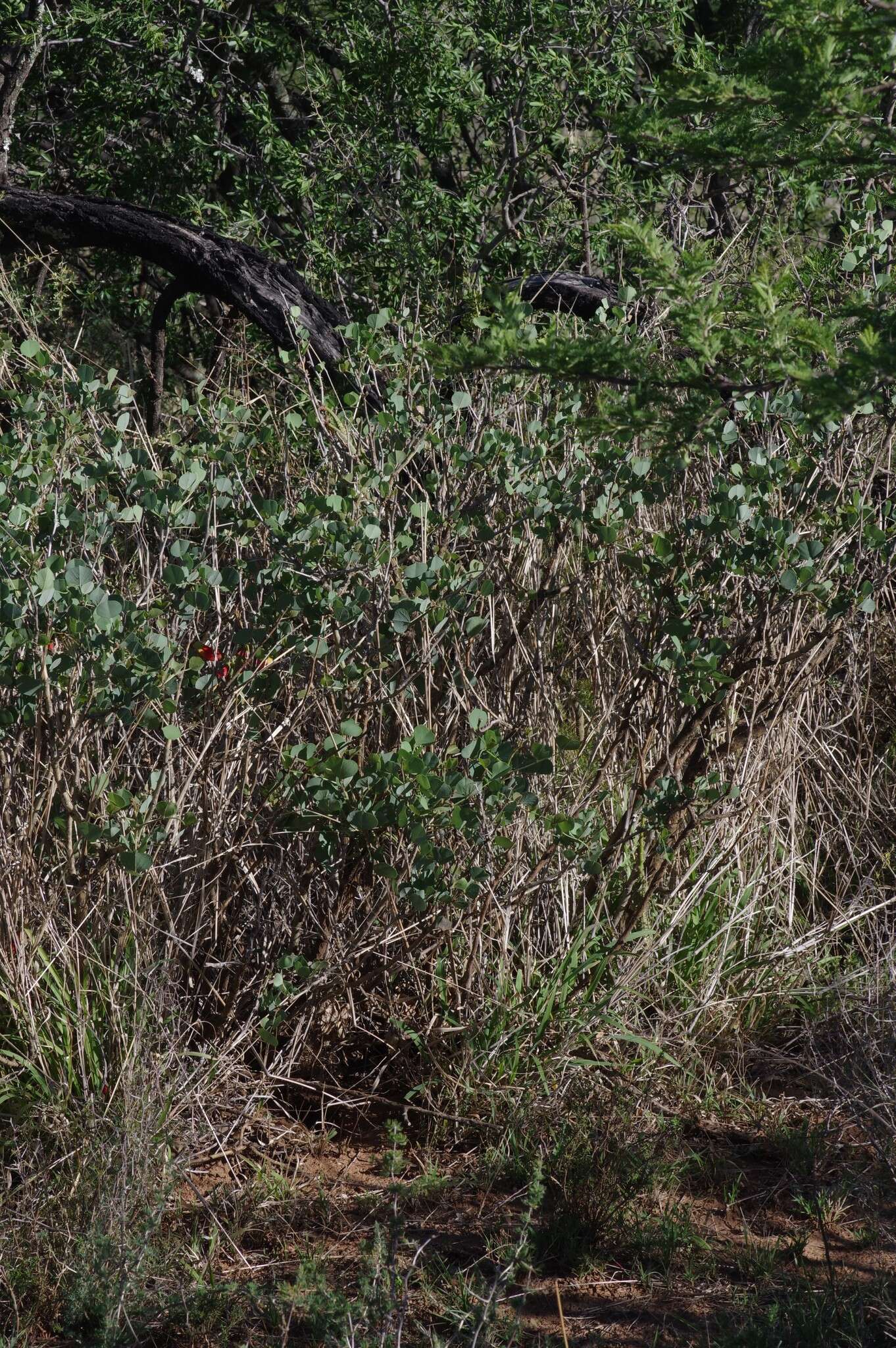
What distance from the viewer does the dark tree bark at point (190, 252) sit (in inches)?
220

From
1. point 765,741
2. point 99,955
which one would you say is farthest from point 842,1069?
point 99,955

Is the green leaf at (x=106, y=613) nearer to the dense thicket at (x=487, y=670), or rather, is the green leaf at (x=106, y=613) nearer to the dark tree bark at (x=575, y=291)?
the dense thicket at (x=487, y=670)

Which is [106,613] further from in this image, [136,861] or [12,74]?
[12,74]

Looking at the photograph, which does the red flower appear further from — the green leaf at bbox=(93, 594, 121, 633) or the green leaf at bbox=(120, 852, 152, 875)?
the green leaf at bbox=(120, 852, 152, 875)

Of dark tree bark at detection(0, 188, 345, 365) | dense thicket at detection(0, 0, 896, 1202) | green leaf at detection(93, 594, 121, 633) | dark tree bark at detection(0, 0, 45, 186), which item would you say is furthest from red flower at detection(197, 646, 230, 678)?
dark tree bark at detection(0, 0, 45, 186)

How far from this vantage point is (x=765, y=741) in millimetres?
3592

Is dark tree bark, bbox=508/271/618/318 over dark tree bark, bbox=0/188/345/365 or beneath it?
over

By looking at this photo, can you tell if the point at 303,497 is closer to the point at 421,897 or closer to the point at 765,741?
the point at 421,897

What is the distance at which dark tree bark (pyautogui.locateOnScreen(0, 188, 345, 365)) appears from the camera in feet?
18.4

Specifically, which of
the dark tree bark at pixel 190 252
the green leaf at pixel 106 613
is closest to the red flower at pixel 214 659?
the green leaf at pixel 106 613

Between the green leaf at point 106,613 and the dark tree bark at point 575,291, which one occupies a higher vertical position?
the dark tree bark at point 575,291

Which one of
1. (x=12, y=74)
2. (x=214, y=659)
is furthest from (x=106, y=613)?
(x=12, y=74)

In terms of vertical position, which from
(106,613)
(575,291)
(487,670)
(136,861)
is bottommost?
(136,861)

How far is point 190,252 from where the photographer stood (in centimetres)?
589
